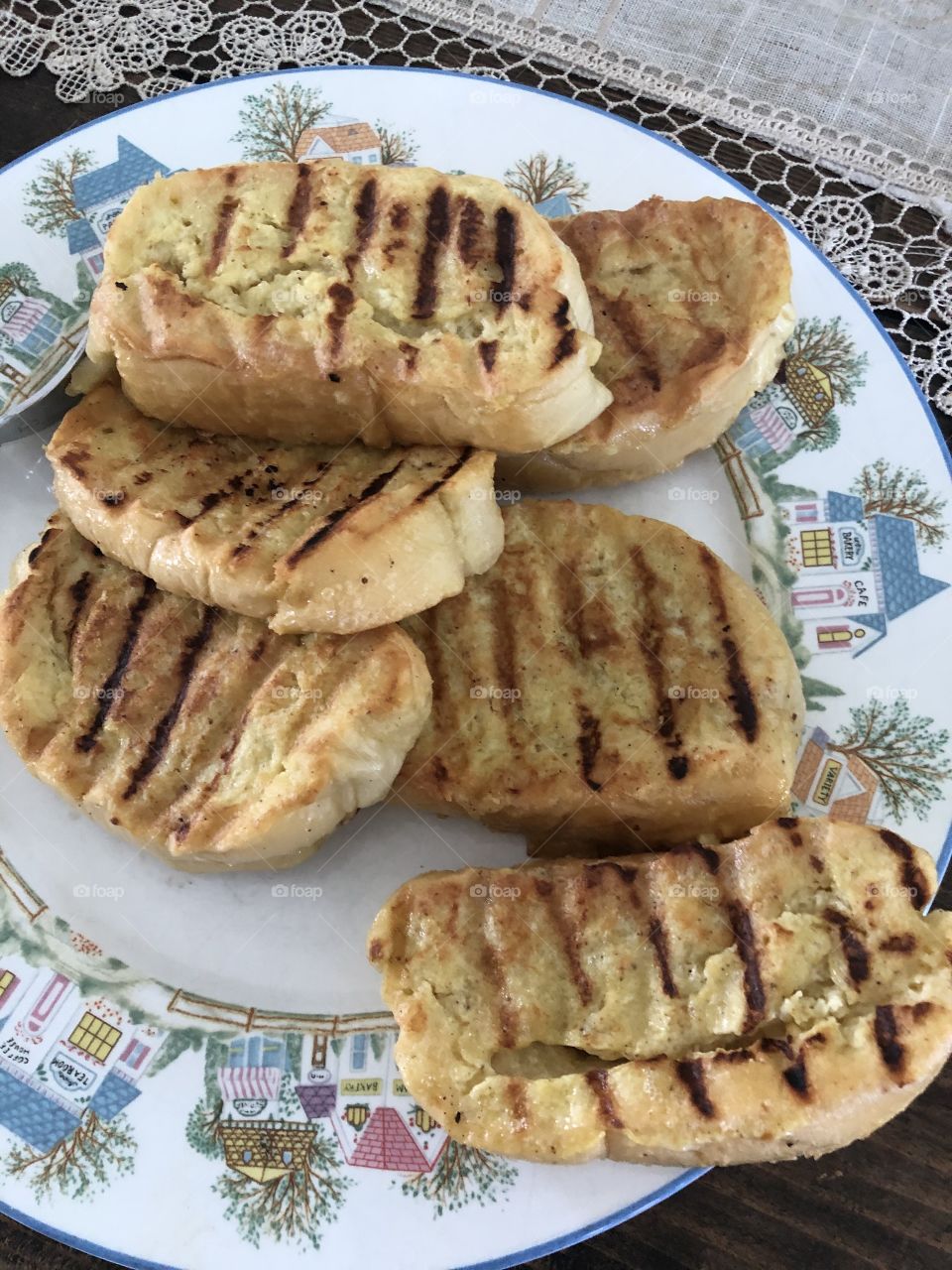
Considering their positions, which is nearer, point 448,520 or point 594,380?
point 448,520

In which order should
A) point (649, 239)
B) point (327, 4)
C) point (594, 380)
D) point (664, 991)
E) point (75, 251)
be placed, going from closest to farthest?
point (664, 991) < point (594, 380) < point (649, 239) < point (75, 251) < point (327, 4)

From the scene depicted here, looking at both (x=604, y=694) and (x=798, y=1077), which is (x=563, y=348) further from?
(x=798, y=1077)

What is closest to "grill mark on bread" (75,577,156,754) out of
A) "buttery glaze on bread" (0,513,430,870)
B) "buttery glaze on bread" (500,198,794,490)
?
"buttery glaze on bread" (0,513,430,870)

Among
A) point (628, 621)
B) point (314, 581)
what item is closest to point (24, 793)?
point (314, 581)

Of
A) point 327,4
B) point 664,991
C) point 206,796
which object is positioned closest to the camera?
point 664,991

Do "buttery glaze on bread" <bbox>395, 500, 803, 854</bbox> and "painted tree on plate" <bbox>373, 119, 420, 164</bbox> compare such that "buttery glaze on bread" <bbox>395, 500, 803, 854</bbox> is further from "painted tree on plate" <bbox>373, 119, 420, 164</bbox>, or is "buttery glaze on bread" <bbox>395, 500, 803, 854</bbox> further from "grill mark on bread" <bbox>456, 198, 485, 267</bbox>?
"painted tree on plate" <bbox>373, 119, 420, 164</bbox>

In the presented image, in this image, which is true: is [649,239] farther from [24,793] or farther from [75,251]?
Answer: [24,793]
